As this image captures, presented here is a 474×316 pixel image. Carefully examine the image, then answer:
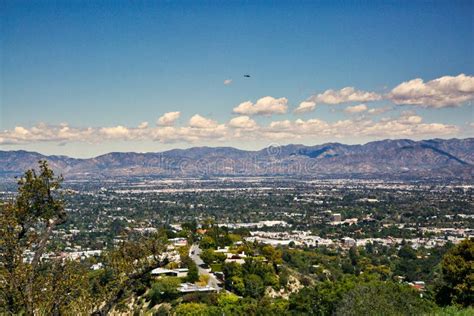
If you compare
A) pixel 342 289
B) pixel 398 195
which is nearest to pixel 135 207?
pixel 398 195

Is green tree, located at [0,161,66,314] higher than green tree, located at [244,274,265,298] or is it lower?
higher

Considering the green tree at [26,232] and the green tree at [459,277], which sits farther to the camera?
the green tree at [459,277]

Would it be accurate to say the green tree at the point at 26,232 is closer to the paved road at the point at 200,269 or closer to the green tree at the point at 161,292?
the green tree at the point at 161,292

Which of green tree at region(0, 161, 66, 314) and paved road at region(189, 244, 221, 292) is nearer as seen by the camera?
green tree at region(0, 161, 66, 314)

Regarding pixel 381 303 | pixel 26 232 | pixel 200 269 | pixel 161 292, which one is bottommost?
pixel 200 269

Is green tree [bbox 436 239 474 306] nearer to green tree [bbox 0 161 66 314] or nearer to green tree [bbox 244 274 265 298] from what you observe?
green tree [bbox 244 274 265 298]

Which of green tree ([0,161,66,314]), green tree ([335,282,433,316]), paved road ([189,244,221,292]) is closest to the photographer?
green tree ([0,161,66,314])

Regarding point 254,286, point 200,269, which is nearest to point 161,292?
point 254,286

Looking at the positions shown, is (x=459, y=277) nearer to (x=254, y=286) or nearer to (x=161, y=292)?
(x=254, y=286)

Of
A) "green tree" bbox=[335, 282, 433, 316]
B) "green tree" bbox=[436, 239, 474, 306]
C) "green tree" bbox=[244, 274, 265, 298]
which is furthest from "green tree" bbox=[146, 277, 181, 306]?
"green tree" bbox=[436, 239, 474, 306]

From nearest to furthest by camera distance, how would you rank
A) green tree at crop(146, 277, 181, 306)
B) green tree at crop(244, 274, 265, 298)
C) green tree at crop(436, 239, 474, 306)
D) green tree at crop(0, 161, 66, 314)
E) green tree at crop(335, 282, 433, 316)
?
green tree at crop(0, 161, 66, 314) < green tree at crop(335, 282, 433, 316) < green tree at crop(436, 239, 474, 306) < green tree at crop(146, 277, 181, 306) < green tree at crop(244, 274, 265, 298)

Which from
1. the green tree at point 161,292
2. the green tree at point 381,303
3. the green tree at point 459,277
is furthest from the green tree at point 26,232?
the green tree at point 161,292

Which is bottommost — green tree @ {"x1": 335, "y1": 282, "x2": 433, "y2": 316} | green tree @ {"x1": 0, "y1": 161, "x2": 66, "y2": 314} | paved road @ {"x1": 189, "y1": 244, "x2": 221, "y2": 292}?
paved road @ {"x1": 189, "y1": 244, "x2": 221, "y2": 292}

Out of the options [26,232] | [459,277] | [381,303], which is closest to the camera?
[26,232]
